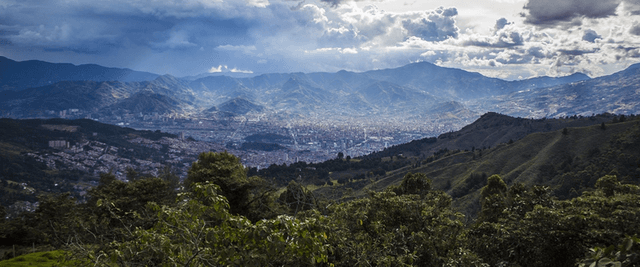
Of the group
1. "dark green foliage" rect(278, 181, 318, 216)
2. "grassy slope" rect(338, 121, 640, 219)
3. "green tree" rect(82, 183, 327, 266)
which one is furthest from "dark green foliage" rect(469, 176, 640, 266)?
"grassy slope" rect(338, 121, 640, 219)

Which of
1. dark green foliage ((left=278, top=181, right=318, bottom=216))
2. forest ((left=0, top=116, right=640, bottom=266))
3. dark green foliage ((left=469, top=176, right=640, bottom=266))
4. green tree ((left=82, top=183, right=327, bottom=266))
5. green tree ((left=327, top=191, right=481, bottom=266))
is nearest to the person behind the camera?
green tree ((left=82, top=183, right=327, bottom=266))

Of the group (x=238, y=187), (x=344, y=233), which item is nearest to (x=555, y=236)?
(x=344, y=233)

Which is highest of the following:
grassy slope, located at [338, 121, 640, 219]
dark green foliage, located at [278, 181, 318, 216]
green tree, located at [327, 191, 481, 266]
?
dark green foliage, located at [278, 181, 318, 216]

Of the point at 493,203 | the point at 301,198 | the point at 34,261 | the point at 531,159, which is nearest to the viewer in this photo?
the point at 301,198

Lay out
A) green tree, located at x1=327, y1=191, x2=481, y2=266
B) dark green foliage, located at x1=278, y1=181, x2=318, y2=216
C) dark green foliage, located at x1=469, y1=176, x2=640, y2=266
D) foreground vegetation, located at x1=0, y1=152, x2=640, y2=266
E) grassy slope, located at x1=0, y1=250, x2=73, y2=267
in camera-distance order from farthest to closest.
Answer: grassy slope, located at x1=0, y1=250, x2=73, y2=267 → dark green foliage, located at x1=469, y1=176, x2=640, y2=266 → green tree, located at x1=327, y1=191, x2=481, y2=266 → dark green foliage, located at x1=278, y1=181, x2=318, y2=216 → foreground vegetation, located at x1=0, y1=152, x2=640, y2=266

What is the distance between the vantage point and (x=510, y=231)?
36.1 ft

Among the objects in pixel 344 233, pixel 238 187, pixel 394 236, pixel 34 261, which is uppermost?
Result: pixel 344 233

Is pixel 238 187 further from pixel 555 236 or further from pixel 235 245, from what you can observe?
pixel 555 236

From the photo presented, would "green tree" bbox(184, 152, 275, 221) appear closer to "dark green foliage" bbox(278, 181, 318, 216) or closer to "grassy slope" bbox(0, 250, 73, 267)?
"grassy slope" bbox(0, 250, 73, 267)

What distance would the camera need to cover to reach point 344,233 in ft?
29.2

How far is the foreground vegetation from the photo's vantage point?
4773 mm

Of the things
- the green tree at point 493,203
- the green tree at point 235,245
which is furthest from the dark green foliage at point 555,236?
the green tree at point 493,203

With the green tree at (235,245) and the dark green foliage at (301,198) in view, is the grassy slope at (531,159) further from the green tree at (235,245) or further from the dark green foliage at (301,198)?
the green tree at (235,245)

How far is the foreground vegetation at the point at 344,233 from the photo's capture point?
4.77 metres
